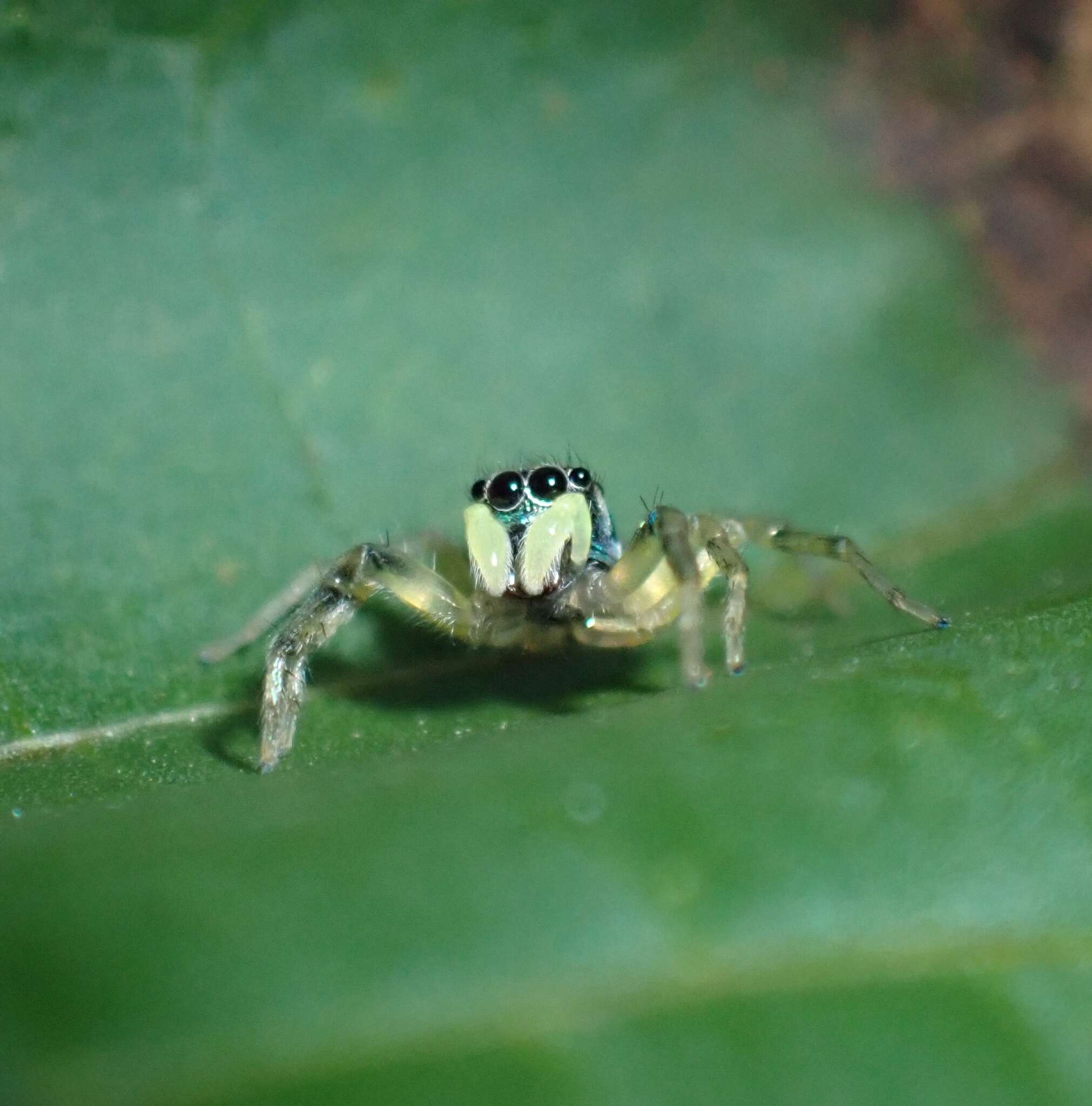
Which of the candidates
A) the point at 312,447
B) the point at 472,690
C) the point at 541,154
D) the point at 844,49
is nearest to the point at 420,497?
the point at 312,447

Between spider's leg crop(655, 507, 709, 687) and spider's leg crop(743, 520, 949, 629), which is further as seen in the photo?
spider's leg crop(743, 520, 949, 629)

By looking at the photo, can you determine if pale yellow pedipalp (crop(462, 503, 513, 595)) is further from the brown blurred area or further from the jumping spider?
the brown blurred area

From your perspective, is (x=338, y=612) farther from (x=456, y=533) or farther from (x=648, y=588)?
(x=648, y=588)

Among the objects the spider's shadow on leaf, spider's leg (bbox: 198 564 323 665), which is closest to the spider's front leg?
the spider's shadow on leaf

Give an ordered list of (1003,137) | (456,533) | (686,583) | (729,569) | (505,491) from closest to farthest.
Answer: (686,583)
(729,569)
(505,491)
(1003,137)
(456,533)

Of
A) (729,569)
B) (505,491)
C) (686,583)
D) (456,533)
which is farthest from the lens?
(456,533)

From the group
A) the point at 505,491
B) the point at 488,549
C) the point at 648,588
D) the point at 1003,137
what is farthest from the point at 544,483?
the point at 1003,137
